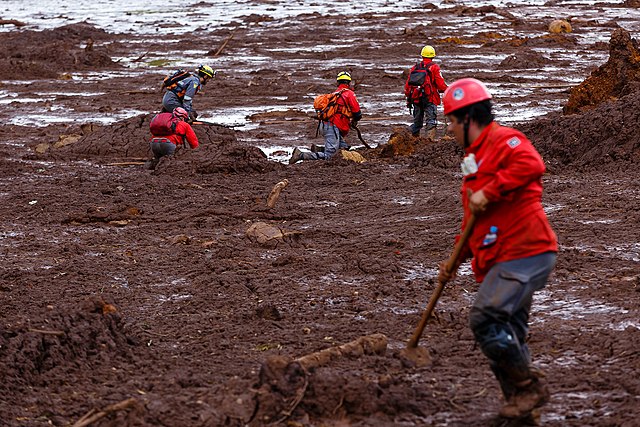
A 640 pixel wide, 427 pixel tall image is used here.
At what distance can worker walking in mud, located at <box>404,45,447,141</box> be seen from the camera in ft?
55.9

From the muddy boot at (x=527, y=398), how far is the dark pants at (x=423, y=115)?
1245 centimetres

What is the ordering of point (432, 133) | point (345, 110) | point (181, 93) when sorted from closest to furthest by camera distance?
1. point (345, 110)
2. point (181, 93)
3. point (432, 133)

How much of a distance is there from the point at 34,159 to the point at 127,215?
214 inches

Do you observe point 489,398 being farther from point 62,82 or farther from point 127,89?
point 62,82

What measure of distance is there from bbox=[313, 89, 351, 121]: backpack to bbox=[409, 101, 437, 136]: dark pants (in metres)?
2.34

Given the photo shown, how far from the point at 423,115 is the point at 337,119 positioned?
106 inches

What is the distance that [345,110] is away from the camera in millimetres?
15422

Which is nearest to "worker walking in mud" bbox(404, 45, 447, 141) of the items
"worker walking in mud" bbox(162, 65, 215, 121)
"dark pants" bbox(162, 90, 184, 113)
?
"worker walking in mud" bbox(162, 65, 215, 121)

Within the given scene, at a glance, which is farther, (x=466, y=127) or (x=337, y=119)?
(x=337, y=119)

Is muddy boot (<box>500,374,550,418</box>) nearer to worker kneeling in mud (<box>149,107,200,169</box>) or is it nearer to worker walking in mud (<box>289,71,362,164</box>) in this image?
worker walking in mud (<box>289,71,362,164</box>)

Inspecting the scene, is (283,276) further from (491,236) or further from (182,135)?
(182,135)

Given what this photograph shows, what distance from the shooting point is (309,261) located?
9.66 metres

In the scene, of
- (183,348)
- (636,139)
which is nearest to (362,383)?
(183,348)

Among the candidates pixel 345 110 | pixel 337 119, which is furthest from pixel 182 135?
pixel 345 110
